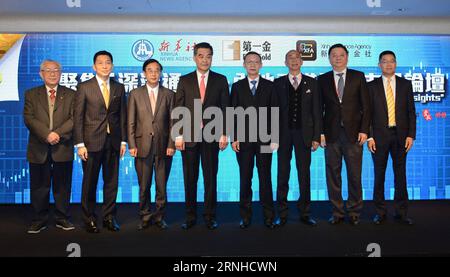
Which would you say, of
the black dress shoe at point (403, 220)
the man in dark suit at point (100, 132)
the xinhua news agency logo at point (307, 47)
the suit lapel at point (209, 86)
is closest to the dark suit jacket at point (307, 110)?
the suit lapel at point (209, 86)

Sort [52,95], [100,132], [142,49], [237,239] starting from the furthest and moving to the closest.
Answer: [142,49] → [52,95] → [100,132] → [237,239]

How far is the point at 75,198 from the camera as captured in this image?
591cm

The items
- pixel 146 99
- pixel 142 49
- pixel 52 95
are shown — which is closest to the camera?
pixel 146 99

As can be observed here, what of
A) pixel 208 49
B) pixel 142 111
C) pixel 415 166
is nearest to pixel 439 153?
pixel 415 166

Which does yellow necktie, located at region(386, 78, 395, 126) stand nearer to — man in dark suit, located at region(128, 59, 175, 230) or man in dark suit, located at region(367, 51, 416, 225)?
man in dark suit, located at region(367, 51, 416, 225)

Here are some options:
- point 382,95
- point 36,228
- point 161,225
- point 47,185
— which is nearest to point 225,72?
point 382,95

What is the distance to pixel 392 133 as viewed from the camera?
15.4 ft

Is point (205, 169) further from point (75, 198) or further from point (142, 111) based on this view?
point (75, 198)

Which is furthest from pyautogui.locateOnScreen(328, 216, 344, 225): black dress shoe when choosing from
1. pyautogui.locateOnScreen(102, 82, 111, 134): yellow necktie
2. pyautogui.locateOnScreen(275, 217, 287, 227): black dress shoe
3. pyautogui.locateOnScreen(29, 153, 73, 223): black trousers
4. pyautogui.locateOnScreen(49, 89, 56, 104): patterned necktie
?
pyautogui.locateOnScreen(49, 89, 56, 104): patterned necktie

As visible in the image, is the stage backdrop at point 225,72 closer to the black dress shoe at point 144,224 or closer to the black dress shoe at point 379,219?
the black dress shoe at point 379,219

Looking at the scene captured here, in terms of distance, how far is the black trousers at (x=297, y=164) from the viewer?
461 centimetres

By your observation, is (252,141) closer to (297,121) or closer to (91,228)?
(297,121)

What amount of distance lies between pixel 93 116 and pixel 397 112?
10.3ft

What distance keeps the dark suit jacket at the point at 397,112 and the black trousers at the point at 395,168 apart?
0.05 meters
